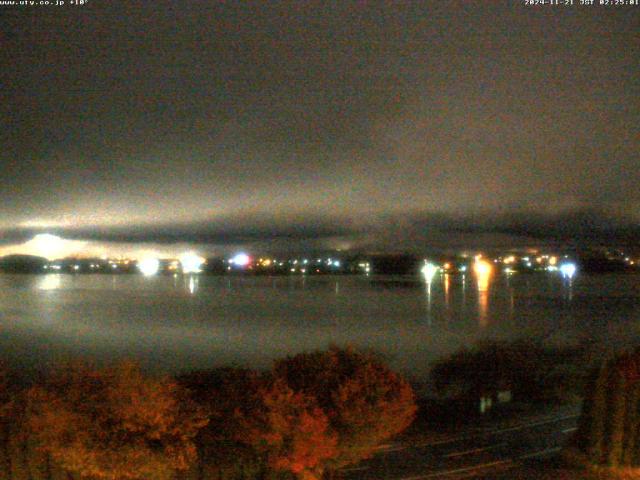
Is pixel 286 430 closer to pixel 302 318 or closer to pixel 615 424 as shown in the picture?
pixel 615 424

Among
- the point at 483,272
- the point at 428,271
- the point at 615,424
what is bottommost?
the point at 615,424

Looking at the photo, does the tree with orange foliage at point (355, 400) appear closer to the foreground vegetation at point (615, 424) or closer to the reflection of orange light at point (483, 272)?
the foreground vegetation at point (615, 424)

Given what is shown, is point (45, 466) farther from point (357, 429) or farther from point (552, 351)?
point (552, 351)

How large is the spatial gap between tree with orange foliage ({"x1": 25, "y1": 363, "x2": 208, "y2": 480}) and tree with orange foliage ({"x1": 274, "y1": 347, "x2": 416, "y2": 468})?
2.08 metres

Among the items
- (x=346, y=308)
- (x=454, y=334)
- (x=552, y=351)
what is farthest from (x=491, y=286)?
(x=552, y=351)

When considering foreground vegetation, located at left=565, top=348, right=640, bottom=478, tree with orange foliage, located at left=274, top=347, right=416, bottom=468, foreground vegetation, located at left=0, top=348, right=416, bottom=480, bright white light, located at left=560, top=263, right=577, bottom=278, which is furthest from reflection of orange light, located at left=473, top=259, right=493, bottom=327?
foreground vegetation, located at left=0, top=348, right=416, bottom=480

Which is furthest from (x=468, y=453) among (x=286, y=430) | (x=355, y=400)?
(x=286, y=430)

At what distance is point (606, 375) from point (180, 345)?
49.3 meters

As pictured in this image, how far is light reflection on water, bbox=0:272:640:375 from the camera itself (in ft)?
179

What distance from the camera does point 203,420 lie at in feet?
36.5

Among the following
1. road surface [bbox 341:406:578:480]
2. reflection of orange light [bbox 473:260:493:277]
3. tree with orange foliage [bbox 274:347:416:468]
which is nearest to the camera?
tree with orange foliage [bbox 274:347:416:468]

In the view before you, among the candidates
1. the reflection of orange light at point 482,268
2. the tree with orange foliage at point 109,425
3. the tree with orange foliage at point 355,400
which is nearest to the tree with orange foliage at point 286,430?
the tree with orange foliage at point 355,400

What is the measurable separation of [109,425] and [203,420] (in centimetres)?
129

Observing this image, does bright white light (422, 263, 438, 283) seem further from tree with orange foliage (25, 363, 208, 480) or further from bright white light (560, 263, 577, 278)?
tree with orange foliage (25, 363, 208, 480)
